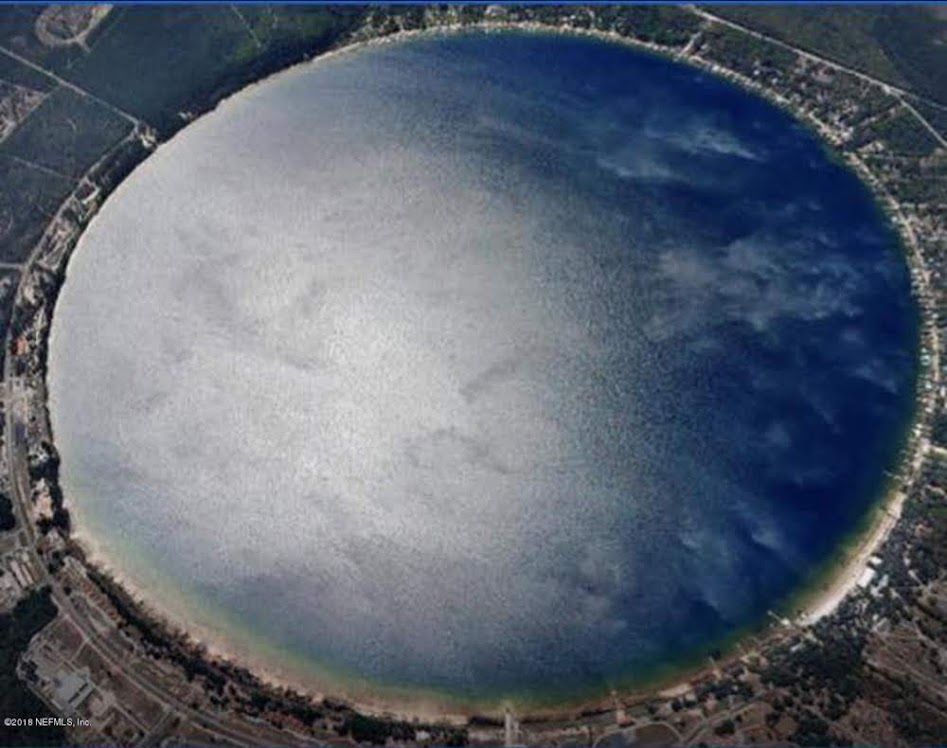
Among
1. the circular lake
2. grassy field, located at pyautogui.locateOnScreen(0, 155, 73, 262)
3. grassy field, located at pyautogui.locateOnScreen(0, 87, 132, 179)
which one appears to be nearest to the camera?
the circular lake

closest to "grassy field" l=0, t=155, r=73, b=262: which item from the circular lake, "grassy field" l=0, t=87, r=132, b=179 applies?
"grassy field" l=0, t=87, r=132, b=179

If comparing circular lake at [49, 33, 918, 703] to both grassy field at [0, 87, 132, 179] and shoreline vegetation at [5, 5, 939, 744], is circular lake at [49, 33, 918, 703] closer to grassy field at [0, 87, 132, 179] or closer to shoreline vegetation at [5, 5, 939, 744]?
shoreline vegetation at [5, 5, 939, 744]

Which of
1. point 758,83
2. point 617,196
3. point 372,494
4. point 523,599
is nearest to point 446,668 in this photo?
point 523,599

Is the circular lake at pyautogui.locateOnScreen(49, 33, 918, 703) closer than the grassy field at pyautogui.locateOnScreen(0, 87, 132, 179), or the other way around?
the circular lake at pyautogui.locateOnScreen(49, 33, 918, 703)

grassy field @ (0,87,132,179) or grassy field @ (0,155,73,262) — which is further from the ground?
grassy field @ (0,87,132,179)

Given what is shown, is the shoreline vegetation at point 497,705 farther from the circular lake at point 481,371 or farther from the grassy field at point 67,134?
the grassy field at point 67,134

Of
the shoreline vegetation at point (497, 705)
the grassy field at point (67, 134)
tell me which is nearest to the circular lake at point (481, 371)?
the shoreline vegetation at point (497, 705)

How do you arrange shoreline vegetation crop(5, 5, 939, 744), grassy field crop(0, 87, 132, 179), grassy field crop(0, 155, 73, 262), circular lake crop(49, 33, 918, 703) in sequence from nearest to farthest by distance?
1. shoreline vegetation crop(5, 5, 939, 744)
2. circular lake crop(49, 33, 918, 703)
3. grassy field crop(0, 155, 73, 262)
4. grassy field crop(0, 87, 132, 179)

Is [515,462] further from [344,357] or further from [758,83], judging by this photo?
[758,83]

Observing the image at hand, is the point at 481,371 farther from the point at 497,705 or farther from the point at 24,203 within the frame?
the point at 24,203
